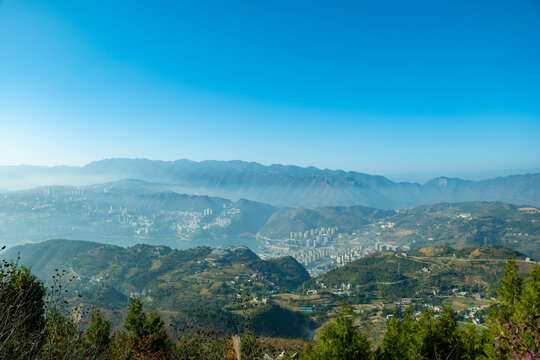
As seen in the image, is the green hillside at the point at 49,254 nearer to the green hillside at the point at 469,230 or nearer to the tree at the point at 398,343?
the tree at the point at 398,343

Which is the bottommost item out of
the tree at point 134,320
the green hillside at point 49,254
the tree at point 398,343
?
the green hillside at point 49,254

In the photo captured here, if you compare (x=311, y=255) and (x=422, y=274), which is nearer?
(x=422, y=274)

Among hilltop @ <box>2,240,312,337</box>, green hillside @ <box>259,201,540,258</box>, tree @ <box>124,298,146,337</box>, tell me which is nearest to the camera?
tree @ <box>124,298,146,337</box>

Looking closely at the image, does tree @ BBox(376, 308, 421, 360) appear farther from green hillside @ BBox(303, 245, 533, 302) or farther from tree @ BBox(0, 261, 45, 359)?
green hillside @ BBox(303, 245, 533, 302)

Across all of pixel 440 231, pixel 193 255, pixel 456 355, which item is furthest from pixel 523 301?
pixel 440 231

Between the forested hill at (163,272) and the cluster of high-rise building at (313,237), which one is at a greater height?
the forested hill at (163,272)

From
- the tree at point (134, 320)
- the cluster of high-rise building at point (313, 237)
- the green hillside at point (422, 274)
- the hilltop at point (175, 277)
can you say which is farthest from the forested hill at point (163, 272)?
the cluster of high-rise building at point (313, 237)

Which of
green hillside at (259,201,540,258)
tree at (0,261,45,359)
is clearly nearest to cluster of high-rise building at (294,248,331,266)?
green hillside at (259,201,540,258)

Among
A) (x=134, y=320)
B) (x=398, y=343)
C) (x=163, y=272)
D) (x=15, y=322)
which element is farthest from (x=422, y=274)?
(x=15, y=322)

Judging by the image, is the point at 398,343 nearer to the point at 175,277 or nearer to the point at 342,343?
the point at 342,343
